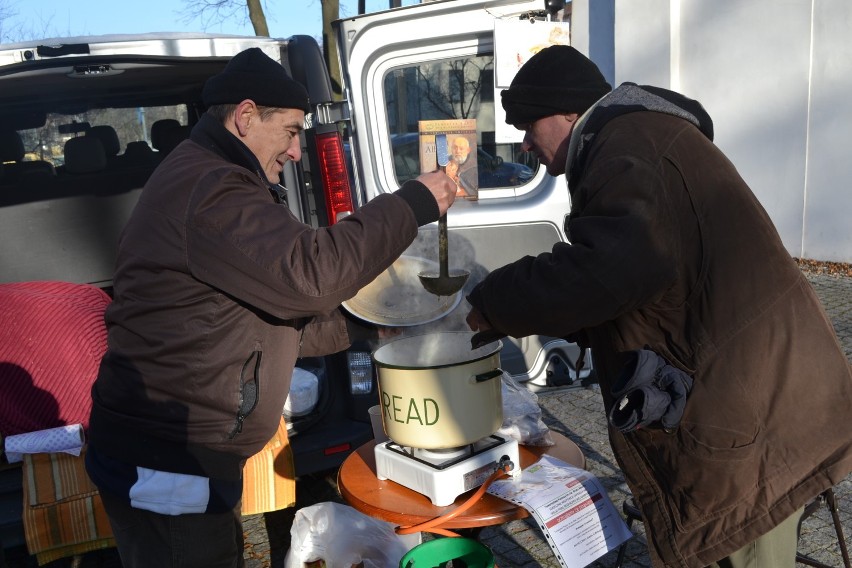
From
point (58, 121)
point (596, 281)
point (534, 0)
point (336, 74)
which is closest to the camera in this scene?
point (596, 281)

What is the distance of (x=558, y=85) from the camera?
194 centimetres

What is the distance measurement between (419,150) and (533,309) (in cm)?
195

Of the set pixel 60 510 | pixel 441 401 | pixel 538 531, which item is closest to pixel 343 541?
pixel 441 401

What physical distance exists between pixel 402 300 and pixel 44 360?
1581 mm

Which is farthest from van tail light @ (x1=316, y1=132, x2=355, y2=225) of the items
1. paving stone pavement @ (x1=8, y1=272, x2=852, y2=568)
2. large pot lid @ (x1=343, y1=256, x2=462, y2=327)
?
paving stone pavement @ (x1=8, y1=272, x2=852, y2=568)

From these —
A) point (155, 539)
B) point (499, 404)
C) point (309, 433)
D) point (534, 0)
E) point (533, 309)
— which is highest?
point (534, 0)

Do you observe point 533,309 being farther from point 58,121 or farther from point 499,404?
point 58,121

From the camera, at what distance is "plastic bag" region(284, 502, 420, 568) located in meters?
2.32

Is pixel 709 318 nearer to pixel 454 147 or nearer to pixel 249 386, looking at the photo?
pixel 249 386

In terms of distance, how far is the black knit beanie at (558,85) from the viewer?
6.35ft

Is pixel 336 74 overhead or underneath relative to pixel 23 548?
overhead

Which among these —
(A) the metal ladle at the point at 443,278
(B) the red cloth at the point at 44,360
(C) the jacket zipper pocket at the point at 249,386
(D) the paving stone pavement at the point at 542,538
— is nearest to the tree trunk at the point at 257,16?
(D) the paving stone pavement at the point at 542,538

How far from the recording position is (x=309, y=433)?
3.28 m

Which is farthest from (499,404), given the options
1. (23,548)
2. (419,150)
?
(23,548)
